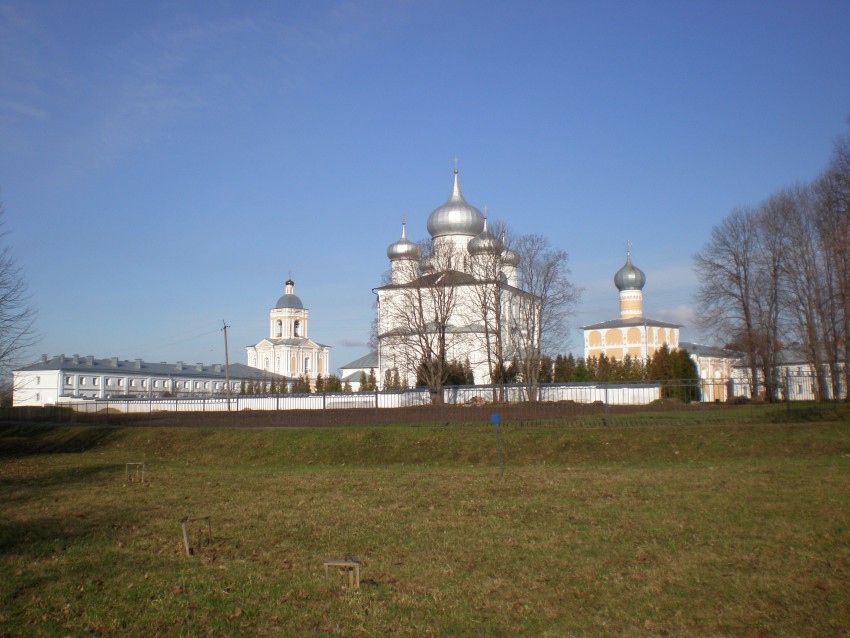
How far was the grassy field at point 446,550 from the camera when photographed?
22.8ft

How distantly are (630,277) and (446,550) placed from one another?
241ft

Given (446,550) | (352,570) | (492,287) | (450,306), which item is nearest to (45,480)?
(446,550)

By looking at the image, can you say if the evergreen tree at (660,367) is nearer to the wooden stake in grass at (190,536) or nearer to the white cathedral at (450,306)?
the white cathedral at (450,306)

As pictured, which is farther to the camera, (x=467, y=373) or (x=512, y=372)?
(x=467, y=373)

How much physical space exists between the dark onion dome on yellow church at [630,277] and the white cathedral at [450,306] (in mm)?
26017

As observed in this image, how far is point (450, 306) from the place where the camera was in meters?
44.6

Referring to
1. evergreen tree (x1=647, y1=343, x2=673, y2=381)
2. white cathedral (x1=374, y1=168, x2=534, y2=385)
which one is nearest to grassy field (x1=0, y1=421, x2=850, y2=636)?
white cathedral (x1=374, y1=168, x2=534, y2=385)

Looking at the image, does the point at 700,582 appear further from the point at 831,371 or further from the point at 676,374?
the point at 676,374

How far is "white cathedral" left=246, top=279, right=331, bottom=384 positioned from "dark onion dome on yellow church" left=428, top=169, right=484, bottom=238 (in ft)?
135

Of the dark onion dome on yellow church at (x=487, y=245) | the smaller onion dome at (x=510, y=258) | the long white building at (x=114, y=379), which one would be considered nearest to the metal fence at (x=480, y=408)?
the smaller onion dome at (x=510, y=258)

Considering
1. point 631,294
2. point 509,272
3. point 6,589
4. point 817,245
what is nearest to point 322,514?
point 6,589

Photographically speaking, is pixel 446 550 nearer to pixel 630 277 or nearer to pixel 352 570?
pixel 352 570

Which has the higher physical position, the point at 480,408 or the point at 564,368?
the point at 564,368

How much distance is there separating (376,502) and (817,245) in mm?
31161
